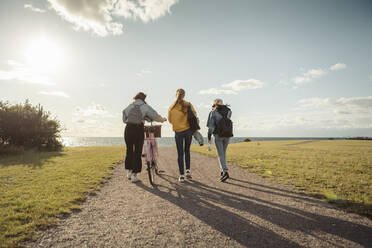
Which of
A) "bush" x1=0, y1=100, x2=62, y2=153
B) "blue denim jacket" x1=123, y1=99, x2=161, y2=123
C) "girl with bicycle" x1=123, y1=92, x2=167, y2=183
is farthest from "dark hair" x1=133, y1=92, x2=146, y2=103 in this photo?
"bush" x1=0, y1=100, x2=62, y2=153

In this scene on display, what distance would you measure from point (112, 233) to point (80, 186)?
3.46 metres

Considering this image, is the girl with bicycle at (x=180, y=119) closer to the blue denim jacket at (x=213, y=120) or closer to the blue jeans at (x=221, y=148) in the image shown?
Answer: the blue denim jacket at (x=213, y=120)

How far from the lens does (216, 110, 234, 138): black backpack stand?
6676mm

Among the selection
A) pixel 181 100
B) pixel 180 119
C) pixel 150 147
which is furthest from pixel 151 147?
pixel 181 100

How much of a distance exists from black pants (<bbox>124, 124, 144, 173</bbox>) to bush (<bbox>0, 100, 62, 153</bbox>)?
51.4ft

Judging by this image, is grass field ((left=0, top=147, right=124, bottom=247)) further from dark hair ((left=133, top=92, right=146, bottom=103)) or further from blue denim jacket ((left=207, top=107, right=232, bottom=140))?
blue denim jacket ((left=207, top=107, right=232, bottom=140))

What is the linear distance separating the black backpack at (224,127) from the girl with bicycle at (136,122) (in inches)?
75.3

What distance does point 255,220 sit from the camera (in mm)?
3709

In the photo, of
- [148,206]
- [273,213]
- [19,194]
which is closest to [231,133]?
[273,213]

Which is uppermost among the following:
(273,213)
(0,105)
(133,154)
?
(0,105)

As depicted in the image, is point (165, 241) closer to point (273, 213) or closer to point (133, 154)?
point (273, 213)

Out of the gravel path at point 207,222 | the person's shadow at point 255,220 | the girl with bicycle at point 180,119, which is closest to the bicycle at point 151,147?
the girl with bicycle at point 180,119

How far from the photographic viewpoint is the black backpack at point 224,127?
6.68 metres

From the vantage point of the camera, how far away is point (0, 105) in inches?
671
